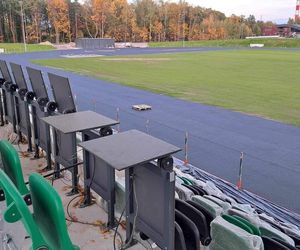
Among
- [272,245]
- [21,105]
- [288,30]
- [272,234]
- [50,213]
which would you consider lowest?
Result: [272,234]

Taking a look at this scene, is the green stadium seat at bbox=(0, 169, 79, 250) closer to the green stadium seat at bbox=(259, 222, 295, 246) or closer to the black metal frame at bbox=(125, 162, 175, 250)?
the black metal frame at bbox=(125, 162, 175, 250)

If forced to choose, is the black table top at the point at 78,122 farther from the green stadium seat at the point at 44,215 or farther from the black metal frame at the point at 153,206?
the green stadium seat at the point at 44,215

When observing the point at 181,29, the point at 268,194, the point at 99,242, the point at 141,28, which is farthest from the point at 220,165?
the point at 181,29

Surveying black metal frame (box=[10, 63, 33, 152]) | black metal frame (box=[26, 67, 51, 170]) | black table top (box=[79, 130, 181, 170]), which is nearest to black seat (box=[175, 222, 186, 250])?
black table top (box=[79, 130, 181, 170])

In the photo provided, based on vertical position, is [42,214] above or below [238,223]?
above

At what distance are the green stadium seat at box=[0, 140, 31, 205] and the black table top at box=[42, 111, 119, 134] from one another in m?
0.67

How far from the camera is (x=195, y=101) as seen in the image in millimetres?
12383

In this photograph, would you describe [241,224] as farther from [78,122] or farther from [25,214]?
[78,122]

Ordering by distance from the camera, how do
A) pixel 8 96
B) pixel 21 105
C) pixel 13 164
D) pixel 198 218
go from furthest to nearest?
pixel 8 96
pixel 21 105
pixel 198 218
pixel 13 164

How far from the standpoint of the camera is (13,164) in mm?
2613

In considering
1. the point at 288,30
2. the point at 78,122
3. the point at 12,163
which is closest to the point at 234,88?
the point at 78,122

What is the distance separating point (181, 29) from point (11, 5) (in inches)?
1559

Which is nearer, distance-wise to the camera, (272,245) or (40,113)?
(272,245)

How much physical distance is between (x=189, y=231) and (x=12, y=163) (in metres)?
1.52
